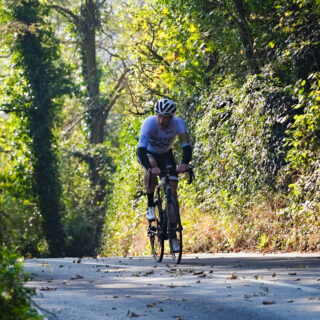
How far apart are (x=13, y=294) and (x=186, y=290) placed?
297cm

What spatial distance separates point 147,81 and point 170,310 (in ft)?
53.5

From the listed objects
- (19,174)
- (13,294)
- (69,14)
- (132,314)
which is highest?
(69,14)

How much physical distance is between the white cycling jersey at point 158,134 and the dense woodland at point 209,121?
2279 millimetres

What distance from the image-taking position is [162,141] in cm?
1149

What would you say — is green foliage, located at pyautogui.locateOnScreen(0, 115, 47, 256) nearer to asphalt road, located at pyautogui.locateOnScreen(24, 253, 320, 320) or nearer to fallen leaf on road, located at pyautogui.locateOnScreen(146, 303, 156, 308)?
asphalt road, located at pyautogui.locateOnScreen(24, 253, 320, 320)

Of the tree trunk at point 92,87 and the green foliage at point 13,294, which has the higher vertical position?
the tree trunk at point 92,87

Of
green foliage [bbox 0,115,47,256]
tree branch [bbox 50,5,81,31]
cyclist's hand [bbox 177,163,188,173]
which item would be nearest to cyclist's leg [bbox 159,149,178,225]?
cyclist's hand [bbox 177,163,188,173]

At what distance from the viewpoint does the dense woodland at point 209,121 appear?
44.0 ft

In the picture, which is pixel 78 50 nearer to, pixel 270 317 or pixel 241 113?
pixel 241 113

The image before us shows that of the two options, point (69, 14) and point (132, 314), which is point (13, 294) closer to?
point (132, 314)

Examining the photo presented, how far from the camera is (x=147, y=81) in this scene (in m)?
22.5

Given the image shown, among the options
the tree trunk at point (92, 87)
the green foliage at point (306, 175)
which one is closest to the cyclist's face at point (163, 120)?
the green foliage at point (306, 175)

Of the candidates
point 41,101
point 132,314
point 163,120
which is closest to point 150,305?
point 132,314

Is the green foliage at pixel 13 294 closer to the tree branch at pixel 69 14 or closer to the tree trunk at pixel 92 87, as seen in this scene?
the tree trunk at pixel 92 87
